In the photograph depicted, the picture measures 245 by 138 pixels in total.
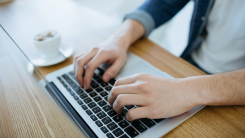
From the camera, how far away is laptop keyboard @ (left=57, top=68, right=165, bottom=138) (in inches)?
15.4

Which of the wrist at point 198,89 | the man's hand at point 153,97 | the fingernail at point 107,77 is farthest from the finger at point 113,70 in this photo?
the wrist at point 198,89

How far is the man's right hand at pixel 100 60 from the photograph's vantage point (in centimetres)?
53

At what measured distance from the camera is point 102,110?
0.44 meters

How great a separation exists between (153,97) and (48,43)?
0.40m

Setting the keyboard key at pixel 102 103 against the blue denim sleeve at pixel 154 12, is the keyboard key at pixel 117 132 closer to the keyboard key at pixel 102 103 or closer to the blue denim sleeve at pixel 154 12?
the keyboard key at pixel 102 103

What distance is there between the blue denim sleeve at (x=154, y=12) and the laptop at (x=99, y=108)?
23 cm

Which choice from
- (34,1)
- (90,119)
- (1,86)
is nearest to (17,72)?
(1,86)

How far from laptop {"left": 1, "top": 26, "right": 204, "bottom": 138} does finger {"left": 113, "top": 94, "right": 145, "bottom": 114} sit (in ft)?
0.11

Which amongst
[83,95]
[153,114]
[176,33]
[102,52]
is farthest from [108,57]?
[176,33]

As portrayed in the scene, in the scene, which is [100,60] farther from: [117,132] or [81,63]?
[117,132]

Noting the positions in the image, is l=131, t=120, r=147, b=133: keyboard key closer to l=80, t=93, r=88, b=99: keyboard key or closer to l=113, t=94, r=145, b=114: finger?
l=113, t=94, r=145, b=114: finger

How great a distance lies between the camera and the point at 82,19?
2.97ft

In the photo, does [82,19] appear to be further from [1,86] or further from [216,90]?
[216,90]

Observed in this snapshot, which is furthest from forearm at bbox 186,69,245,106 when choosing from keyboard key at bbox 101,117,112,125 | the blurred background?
the blurred background
